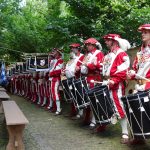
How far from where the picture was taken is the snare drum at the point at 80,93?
8320 mm

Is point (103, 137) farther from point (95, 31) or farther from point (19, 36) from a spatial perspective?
point (19, 36)

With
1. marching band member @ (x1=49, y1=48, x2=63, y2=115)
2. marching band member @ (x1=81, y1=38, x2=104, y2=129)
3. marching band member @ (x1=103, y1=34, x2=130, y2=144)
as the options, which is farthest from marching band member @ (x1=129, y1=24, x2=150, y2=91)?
marching band member @ (x1=49, y1=48, x2=63, y2=115)

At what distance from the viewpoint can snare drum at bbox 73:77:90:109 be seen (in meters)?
8.32

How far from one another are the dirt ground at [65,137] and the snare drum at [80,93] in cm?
56

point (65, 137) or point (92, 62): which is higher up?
point (92, 62)

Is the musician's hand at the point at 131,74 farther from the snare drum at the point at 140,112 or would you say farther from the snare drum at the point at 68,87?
the snare drum at the point at 68,87

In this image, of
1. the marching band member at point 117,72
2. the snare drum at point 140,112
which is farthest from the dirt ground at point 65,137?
the snare drum at point 140,112

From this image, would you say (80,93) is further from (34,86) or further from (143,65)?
(34,86)

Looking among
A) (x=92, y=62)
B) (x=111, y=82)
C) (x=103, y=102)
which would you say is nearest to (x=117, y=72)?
(x=111, y=82)

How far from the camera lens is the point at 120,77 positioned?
22.6 ft

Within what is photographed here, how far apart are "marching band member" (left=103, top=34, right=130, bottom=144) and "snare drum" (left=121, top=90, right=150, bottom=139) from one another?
50.1 inches

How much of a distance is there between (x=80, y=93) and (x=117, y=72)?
5.39 ft

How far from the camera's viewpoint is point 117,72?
691cm

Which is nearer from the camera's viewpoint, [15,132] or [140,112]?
[140,112]
